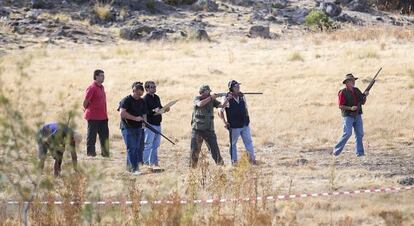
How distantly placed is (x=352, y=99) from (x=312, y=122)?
468 cm

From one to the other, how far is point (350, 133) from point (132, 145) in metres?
3.76

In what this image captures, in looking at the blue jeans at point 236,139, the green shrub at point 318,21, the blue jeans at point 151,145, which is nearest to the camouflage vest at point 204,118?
the blue jeans at point 236,139

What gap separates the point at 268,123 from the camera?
18594 mm

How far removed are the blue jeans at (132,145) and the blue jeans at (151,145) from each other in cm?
80

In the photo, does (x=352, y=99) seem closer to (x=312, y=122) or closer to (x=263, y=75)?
(x=312, y=122)

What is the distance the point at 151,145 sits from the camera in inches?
531

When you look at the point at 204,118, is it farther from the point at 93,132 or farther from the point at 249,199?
the point at 249,199

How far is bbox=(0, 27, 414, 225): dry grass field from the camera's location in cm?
877

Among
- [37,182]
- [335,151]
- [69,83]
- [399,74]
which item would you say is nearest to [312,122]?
[335,151]

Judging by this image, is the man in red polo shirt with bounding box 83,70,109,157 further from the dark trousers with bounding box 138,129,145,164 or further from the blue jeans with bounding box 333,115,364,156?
the blue jeans with bounding box 333,115,364,156

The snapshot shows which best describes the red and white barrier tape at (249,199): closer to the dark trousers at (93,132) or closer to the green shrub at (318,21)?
the dark trousers at (93,132)

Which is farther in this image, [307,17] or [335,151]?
[307,17]

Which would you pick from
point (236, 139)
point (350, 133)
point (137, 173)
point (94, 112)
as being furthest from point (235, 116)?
point (94, 112)

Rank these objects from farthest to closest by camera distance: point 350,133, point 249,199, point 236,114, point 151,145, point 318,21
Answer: point 318,21, point 350,133, point 151,145, point 236,114, point 249,199
